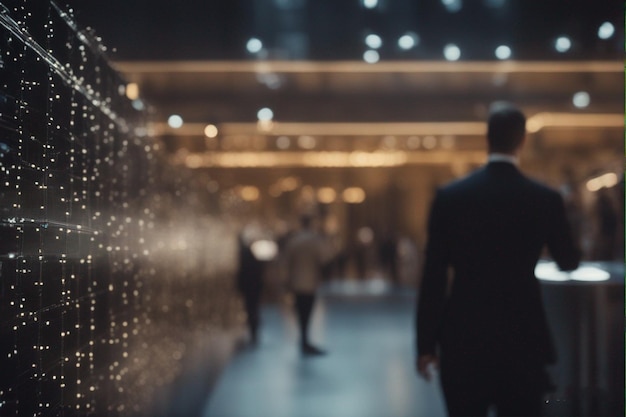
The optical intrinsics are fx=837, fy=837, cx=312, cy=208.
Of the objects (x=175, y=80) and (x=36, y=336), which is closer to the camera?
(x=36, y=336)

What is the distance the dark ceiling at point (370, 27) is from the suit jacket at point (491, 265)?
404 centimetres

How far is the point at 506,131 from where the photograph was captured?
117 inches

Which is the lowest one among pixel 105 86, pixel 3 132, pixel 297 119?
pixel 3 132

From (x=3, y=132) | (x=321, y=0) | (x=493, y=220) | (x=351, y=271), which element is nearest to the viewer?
(x=3, y=132)

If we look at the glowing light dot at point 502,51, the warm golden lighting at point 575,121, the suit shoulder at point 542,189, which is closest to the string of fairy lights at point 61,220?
the suit shoulder at point 542,189

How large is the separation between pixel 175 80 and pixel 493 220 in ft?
35.7

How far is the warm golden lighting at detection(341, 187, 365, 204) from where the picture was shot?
84.8 ft

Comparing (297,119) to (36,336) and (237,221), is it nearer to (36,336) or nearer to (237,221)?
(237,221)

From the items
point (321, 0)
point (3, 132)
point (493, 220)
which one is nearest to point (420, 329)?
point (493, 220)

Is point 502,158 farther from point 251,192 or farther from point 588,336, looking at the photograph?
point 251,192

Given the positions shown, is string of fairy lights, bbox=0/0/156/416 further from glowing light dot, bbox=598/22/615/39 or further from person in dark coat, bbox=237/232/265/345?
person in dark coat, bbox=237/232/265/345

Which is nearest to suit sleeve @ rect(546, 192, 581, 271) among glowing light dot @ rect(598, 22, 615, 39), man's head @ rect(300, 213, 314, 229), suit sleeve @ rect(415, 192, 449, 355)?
suit sleeve @ rect(415, 192, 449, 355)

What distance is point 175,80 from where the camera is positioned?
518 inches

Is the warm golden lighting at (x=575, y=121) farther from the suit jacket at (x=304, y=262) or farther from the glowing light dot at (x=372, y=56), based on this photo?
the glowing light dot at (x=372, y=56)
